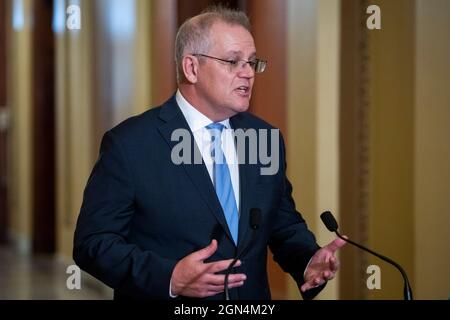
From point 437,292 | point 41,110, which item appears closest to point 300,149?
point 437,292

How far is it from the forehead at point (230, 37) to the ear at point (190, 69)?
7 centimetres

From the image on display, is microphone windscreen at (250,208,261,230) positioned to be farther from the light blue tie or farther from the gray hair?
the gray hair

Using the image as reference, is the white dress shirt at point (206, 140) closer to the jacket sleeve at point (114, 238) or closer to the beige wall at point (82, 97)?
the jacket sleeve at point (114, 238)

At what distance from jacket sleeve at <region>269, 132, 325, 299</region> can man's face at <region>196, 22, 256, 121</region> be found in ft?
0.75

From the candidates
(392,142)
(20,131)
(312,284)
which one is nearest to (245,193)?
(312,284)

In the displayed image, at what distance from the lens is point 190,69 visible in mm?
2117

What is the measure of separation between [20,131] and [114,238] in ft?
20.9

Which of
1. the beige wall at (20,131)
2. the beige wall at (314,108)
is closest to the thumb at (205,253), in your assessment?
the beige wall at (314,108)

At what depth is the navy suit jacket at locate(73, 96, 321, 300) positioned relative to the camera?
1942 millimetres

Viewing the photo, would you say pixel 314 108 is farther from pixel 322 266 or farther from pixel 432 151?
pixel 322 266

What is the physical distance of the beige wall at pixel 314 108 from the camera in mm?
3322

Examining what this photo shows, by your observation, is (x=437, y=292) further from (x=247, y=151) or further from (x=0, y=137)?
(x=0, y=137)

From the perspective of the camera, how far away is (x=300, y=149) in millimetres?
3502

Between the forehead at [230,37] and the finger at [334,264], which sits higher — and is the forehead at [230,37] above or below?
above
